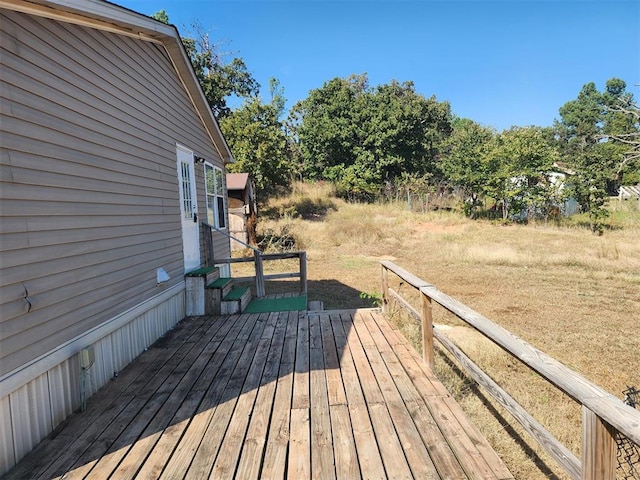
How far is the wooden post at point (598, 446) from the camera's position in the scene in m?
1.28

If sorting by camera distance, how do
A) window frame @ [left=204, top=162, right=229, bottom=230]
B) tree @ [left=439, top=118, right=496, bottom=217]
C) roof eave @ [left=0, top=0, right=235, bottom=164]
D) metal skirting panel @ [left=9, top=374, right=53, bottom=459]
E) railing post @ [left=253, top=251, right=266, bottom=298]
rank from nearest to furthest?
metal skirting panel @ [left=9, top=374, right=53, bottom=459]
roof eave @ [left=0, top=0, right=235, bottom=164]
railing post @ [left=253, top=251, right=266, bottom=298]
window frame @ [left=204, top=162, right=229, bottom=230]
tree @ [left=439, top=118, right=496, bottom=217]

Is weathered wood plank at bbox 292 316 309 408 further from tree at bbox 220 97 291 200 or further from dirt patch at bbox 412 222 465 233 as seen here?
tree at bbox 220 97 291 200

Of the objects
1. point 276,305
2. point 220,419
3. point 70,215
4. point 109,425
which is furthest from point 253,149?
point 220,419

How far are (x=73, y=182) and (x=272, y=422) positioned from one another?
98.1 inches

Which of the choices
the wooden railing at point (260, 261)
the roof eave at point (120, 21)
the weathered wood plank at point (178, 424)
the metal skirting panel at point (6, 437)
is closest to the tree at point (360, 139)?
the wooden railing at point (260, 261)

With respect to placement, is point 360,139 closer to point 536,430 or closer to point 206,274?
point 206,274

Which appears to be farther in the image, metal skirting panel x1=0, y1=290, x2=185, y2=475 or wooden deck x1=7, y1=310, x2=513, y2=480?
metal skirting panel x1=0, y1=290, x2=185, y2=475

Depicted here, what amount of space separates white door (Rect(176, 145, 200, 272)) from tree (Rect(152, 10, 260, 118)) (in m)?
21.9

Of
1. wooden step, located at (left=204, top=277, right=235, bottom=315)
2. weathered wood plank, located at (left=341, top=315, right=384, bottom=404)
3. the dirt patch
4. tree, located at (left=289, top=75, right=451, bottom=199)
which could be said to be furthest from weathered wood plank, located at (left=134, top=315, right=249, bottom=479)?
tree, located at (left=289, top=75, right=451, bottom=199)

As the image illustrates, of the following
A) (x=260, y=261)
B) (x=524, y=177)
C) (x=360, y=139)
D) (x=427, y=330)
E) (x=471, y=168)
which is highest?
(x=360, y=139)

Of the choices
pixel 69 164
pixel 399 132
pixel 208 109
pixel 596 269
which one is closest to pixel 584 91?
pixel 399 132

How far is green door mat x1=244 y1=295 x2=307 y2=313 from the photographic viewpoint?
576cm

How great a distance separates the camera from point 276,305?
237 inches

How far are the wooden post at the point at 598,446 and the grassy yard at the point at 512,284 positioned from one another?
1566mm
